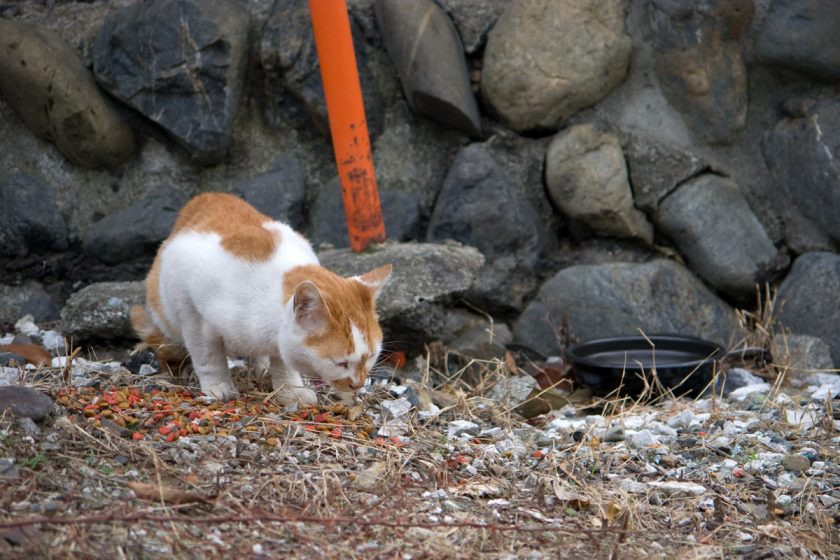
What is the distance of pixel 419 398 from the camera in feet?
11.2

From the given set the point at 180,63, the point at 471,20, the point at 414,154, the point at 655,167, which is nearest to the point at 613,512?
the point at 655,167

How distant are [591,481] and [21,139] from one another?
305 cm

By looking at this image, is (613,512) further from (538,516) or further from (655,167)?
(655,167)

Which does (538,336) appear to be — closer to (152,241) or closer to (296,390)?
(296,390)

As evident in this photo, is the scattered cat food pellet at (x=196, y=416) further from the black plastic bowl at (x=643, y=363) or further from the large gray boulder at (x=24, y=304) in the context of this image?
the large gray boulder at (x=24, y=304)

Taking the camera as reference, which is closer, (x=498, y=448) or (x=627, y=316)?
(x=498, y=448)

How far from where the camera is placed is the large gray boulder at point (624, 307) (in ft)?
14.2

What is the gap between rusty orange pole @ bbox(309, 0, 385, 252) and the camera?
3.84m

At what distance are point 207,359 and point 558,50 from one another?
211 centimetres

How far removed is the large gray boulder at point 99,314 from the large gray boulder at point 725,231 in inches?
91.5

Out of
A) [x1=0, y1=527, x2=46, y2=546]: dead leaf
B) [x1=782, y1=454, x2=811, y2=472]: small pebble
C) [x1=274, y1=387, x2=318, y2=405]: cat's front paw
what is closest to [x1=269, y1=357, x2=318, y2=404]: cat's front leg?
[x1=274, y1=387, x2=318, y2=405]: cat's front paw

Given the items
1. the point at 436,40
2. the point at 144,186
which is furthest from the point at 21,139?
the point at 436,40

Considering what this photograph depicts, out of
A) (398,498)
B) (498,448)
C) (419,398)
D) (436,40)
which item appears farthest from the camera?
(436,40)

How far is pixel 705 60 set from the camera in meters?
4.25
